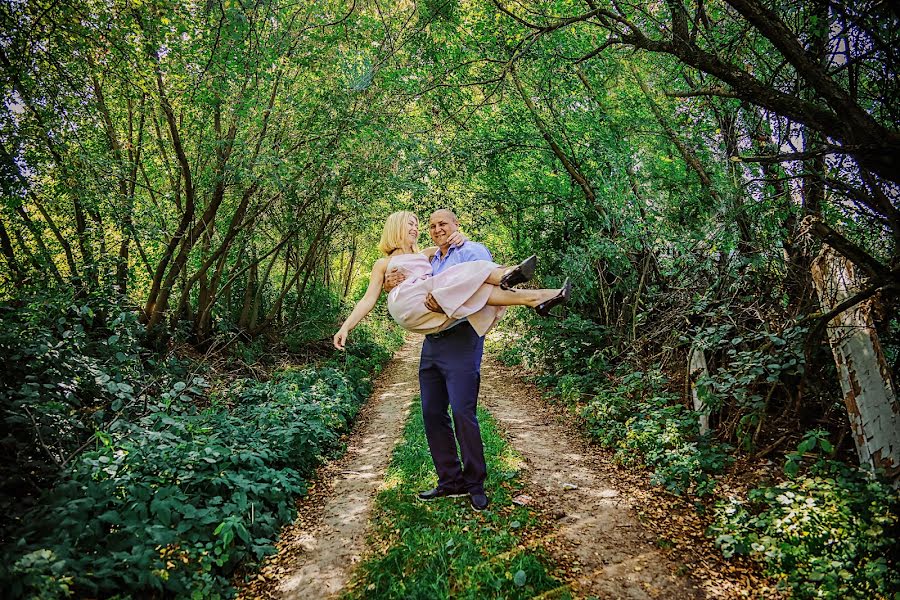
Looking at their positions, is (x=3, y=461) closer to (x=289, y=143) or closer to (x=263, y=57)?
(x=263, y=57)

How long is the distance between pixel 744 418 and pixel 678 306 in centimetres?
190

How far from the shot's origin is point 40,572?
2.34 m

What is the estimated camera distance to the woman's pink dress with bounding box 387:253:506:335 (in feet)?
11.3

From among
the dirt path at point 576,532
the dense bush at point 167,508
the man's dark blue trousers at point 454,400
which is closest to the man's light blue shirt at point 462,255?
the man's dark blue trousers at point 454,400

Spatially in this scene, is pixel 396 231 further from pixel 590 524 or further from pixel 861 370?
pixel 861 370

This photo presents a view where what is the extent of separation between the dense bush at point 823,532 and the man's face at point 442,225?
2899mm

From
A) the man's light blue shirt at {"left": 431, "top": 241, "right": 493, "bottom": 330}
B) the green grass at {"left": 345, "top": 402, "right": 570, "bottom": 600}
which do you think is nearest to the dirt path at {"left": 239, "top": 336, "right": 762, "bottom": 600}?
the green grass at {"left": 345, "top": 402, "right": 570, "bottom": 600}

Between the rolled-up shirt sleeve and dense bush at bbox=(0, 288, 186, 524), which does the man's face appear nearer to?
the rolled-up shirt sleeve

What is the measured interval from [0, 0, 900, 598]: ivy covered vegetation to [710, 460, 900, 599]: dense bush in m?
0.02

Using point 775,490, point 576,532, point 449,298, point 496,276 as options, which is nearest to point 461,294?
point 449,298

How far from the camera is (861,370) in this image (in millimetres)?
3582

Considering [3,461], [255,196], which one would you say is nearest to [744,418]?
[3,461]

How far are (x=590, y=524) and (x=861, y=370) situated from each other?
2281 mm

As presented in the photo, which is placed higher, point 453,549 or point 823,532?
point 453,549
